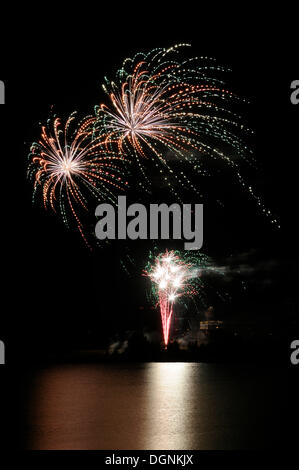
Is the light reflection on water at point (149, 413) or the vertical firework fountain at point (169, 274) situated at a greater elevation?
the vertical firework fountain at point (169, 274)

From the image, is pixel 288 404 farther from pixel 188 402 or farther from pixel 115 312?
pixel 115 312

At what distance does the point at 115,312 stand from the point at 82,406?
33128 mm

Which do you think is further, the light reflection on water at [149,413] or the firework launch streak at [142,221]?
the firework launch streak at [142,221]

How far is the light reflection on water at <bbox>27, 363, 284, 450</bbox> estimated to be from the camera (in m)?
7.20

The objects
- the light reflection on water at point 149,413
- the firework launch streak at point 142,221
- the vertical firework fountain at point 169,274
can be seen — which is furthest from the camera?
the vertical firework fountain at point 169,274

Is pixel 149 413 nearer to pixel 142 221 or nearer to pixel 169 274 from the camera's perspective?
pixel 142 221

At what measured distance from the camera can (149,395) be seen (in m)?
12.1

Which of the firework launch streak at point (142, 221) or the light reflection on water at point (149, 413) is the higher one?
the firework launch streak at point (142, 221)

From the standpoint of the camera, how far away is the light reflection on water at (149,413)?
720 centimetres

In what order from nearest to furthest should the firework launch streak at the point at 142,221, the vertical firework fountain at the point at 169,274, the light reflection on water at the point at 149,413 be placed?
the light reflection on water at the point at 149,413 → the firework launch streak at the point at 142,221 → the vertical firework fountain at the point at 169,274

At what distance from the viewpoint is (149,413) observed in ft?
31.2

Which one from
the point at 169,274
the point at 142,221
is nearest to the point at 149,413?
the point at 142,221

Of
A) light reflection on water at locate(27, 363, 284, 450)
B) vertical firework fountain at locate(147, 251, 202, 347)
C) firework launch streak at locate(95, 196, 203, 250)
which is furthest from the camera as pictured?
vertical firework fountain at locate(147, 251, 202, 347)
